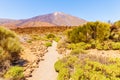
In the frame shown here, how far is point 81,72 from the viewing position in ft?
27.8

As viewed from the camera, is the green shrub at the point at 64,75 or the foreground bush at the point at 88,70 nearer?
the foreground bush at the point at 88,70

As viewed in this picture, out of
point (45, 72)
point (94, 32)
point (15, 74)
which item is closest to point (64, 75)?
point (45, 72)

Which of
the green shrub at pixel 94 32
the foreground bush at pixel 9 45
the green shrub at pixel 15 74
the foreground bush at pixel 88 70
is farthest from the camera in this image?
the green shrub at pixel 94 32

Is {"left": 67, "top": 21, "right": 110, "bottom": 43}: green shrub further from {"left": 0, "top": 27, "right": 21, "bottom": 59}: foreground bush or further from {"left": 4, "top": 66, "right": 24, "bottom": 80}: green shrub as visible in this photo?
{"left": 4, "top": 66, "right": 24, "bottom": 80}: green shrub

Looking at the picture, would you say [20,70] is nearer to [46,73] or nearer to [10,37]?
[46,73]

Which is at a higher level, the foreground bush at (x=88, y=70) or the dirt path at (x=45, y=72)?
the foreground bush at (x=88, y=70)

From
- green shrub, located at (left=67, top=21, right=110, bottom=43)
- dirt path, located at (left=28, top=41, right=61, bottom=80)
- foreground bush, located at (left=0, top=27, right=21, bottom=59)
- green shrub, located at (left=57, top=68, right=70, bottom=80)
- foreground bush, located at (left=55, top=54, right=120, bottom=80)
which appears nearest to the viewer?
foreground bush, located at (left=55, top=54, right=120, bottom=80)

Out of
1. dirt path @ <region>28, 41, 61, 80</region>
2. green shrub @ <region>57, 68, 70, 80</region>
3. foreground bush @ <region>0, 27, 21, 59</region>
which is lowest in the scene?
dirt path @ <region>28, 41, 61, 80</region>

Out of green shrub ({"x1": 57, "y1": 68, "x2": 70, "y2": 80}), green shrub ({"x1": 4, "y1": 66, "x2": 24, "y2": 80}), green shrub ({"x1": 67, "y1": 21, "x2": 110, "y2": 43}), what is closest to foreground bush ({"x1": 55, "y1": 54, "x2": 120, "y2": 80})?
green shrub ({"x1": 57, "y1": 68, "x2": 70, "y2": 80})

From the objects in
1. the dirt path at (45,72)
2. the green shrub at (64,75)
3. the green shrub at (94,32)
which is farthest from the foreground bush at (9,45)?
the green shrub at (94,32)

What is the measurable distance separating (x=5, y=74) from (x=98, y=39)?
11195mm

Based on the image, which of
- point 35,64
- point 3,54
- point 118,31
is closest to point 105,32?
point 118,31

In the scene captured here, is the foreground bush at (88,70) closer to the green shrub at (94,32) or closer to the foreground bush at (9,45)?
the foreground bush at (9,45)

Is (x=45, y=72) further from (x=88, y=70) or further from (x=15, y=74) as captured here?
(x=88, y=70)
